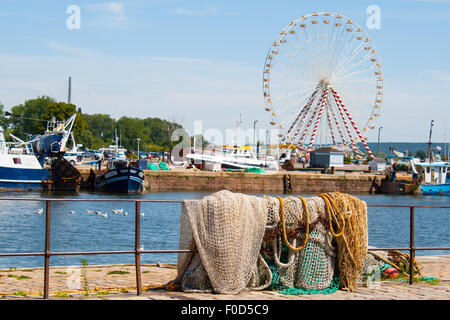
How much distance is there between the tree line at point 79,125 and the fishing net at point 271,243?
68.4m

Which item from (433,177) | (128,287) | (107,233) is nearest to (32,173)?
(107,233)

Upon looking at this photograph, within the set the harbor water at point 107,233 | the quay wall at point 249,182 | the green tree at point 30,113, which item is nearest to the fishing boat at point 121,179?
the quay wall at point 249,182

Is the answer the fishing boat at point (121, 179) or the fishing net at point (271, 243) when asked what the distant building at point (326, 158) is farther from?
the fishing net at point (271, 243)

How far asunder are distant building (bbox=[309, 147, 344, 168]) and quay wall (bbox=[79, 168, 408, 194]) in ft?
31.5

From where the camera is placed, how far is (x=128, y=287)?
8812 mm

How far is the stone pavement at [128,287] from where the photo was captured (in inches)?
307

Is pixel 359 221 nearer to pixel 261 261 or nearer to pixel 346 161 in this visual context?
pixel 261 261

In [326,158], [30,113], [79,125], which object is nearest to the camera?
[326,158]

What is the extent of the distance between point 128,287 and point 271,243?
83.5 inches

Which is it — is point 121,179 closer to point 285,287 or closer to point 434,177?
point 434,177
